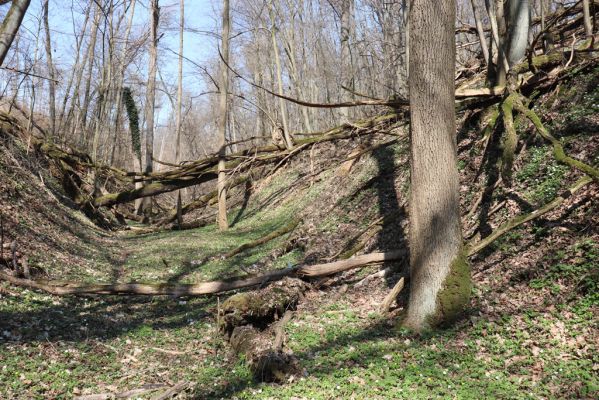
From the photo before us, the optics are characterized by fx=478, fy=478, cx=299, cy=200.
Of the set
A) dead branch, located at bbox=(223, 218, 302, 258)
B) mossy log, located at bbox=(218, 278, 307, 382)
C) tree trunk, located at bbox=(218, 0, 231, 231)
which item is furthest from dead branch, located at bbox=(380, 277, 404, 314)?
tree trunk, located at bbox=(218, 0, 231, 231)

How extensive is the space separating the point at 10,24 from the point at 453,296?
651cm

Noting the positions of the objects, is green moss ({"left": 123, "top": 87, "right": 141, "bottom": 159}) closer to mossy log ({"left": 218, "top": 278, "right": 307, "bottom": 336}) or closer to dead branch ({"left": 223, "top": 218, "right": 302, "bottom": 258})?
dead branch ({"left": 223, "top": 218, "right": 302, "bottom": 258})

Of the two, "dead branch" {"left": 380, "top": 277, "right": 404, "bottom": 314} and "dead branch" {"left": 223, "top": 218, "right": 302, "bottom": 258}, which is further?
"dead branch" {"left": 223, "top": 218, "right": 302, "bottom": 258}

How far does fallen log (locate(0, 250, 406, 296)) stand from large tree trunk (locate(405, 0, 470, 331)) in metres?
1.94

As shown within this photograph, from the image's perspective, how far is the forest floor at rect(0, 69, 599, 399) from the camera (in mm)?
4785

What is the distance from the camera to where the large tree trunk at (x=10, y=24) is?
6035 millimetres

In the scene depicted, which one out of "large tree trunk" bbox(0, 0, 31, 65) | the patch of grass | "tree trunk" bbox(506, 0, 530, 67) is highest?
A: "tree trunk" bbox(506, 0, 530, 67)

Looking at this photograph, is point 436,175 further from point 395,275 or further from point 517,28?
point 517,28

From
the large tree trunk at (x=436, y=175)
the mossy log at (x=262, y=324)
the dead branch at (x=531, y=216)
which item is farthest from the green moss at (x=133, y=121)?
the dead branch at (x=531, y=216)

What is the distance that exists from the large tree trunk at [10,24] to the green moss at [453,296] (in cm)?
621

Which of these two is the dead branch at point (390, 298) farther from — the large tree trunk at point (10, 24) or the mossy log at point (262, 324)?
the large tree trunk at point (10, 24)

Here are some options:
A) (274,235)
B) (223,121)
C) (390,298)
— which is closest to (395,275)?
(390,298)

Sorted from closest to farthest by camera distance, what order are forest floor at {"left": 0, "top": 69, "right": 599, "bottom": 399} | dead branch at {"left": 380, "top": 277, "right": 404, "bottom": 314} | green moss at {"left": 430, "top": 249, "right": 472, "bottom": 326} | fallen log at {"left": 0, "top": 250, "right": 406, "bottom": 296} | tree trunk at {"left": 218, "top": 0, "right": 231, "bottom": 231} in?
forest floor at {"left": 0, "top": 69, "right": 599, "bottom": 399}, green moss at {"left": 430, "top": 249, "right": 472, "bottom": 326}, dead branch at {"left": 380, "top": 277, "right": 404, "bottom": 314}, fallen log at {"left": 0, "top": 250, "right": 406, "bottom": 296}, tree trunk at {"left": 218, "top": 0, "right": 231, "bottom": 231}

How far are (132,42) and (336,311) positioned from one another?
79.8 feet
